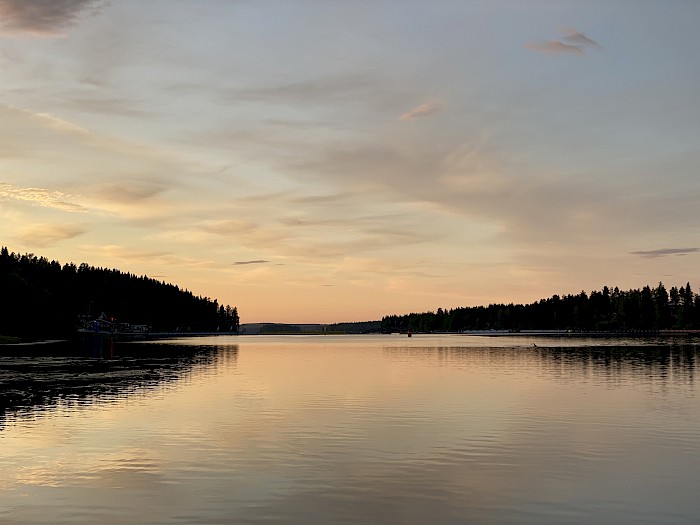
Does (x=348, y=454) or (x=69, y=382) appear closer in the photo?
(x=348, y=454)

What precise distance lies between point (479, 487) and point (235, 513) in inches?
380

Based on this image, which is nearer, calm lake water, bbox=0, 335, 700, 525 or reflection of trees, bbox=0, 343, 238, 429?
calm lake water, bbox=0, 335, 700, 525

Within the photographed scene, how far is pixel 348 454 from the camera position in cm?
3484

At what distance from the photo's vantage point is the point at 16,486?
2819 cm

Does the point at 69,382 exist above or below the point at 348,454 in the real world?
above

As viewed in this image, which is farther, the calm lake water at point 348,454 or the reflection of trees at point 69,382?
the reflection of trees at point 69,382

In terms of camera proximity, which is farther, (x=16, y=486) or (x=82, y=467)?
(x=82, y=467)

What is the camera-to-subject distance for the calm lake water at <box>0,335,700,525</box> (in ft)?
82.2

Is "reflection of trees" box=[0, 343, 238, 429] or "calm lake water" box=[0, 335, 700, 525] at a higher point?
"reflection of trees" box=[0, 343, 238, 429]

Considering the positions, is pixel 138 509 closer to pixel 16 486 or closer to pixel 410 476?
pixel 16 486

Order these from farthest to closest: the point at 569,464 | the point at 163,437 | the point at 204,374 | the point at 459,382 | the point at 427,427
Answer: the point at 204,374 → the point at 459,382 → the point at 427,427 → the point at 163,437 → the point at 569,464

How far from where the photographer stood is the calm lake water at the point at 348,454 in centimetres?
2505

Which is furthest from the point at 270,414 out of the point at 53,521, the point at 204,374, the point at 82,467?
the point at 204,374

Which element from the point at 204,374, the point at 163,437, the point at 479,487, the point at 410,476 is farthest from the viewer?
the point at 204,374
